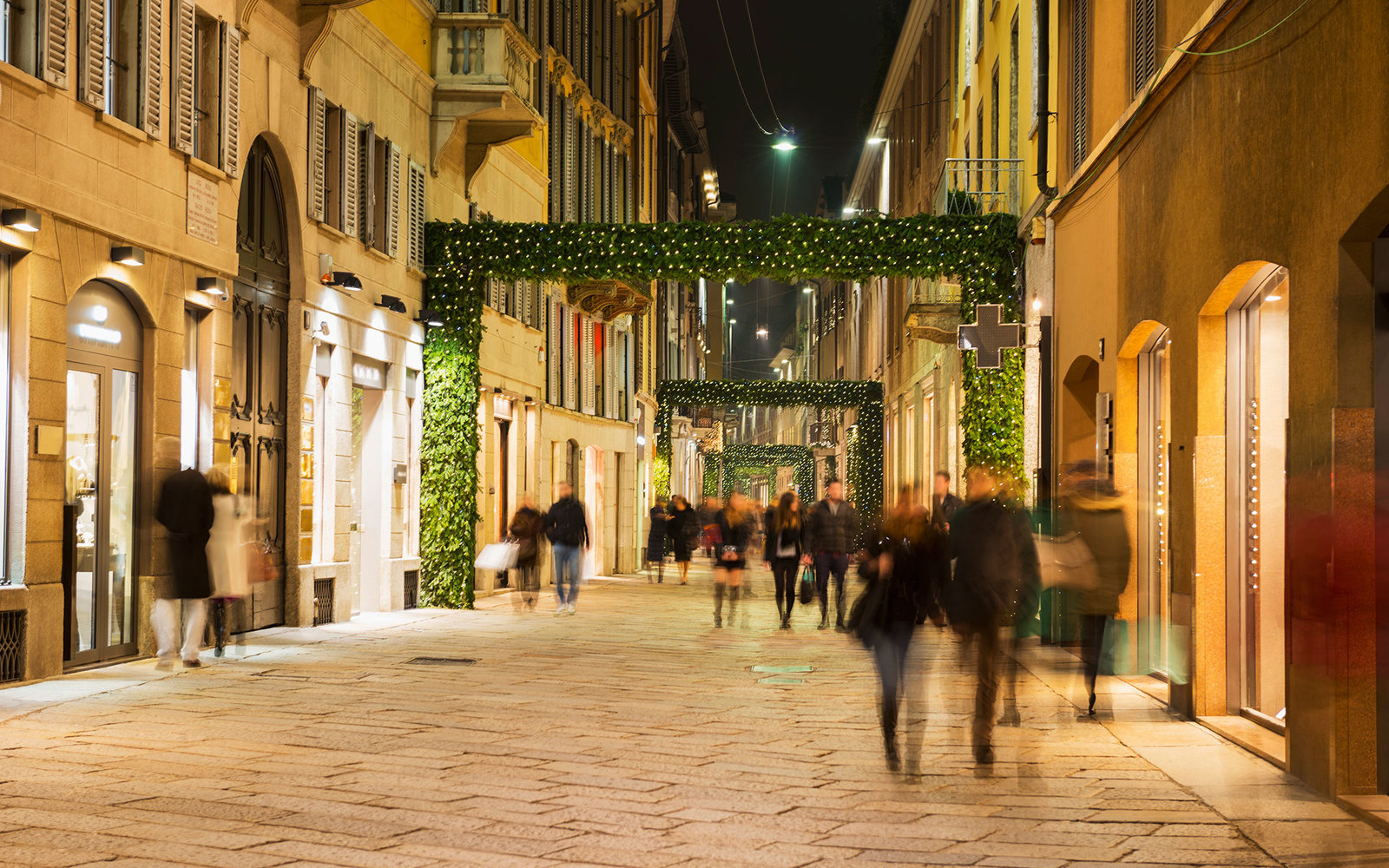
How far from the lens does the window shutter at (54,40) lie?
11.7m

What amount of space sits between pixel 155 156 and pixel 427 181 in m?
8.24

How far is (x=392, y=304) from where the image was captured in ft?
65.5

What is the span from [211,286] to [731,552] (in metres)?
8.14

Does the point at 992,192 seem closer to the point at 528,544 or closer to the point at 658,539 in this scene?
the point at 528,544

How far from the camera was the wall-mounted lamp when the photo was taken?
578 inches

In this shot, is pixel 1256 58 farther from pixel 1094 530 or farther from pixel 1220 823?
pixel 1220 823

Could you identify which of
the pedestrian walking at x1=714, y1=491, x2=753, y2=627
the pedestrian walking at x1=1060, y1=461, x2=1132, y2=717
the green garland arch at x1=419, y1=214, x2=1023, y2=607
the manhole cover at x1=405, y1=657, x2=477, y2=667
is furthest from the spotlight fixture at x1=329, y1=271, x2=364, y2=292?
A: the pedestrian walking at x1=1060, y1=461, x2=1132, y2=717

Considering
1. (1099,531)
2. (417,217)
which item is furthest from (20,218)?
(417,217)

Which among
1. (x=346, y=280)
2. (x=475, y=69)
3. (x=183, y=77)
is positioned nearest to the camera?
(x=183, y=77)

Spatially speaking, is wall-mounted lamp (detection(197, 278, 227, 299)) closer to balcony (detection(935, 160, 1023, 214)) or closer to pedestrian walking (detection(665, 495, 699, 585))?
balcony (detection(935, 160, 1023, 214))

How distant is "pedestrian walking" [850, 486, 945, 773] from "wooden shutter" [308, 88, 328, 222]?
10.8 meters

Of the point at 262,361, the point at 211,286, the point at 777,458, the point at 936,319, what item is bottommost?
the point at 262,361

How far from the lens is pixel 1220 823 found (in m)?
7.23

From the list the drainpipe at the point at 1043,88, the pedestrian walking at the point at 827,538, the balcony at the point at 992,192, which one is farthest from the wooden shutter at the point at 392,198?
the drainpipe at the point at 1043,88
